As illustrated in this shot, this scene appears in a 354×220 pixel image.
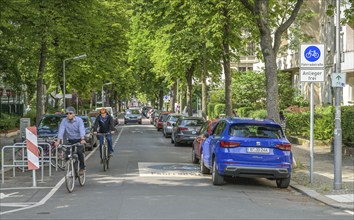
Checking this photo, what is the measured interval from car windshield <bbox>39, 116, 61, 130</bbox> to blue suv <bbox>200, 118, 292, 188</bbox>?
967cm

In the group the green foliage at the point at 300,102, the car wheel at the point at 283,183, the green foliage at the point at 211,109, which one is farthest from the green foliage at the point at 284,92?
the car wheel at the point at 283,183

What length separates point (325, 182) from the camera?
13.6 metres

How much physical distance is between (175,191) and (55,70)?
1168 inches

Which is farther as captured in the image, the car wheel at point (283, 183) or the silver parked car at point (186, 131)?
the silver parked car at point (186, 131)

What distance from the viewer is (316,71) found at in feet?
45.0

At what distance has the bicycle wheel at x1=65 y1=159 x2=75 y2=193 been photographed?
1156 centimetres

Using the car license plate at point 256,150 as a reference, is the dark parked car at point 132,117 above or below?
below

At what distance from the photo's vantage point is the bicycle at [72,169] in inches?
458

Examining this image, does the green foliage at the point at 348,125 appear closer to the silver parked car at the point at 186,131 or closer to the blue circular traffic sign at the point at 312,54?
the blue circular traffic sign at the point at 312,54

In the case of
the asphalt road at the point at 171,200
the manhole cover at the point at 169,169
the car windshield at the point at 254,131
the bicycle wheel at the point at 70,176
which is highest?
the car windshield at the point at 254,131

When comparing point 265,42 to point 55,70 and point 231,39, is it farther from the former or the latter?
point 55,70

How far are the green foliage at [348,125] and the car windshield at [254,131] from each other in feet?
25.2

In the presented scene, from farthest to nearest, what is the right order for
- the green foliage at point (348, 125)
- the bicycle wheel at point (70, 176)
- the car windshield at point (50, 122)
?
the car windshield at point (50, 122), the green foliage at point (348, 125), the bicycle wheel at point (70, 176)

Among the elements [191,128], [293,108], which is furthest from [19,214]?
[293,108]
